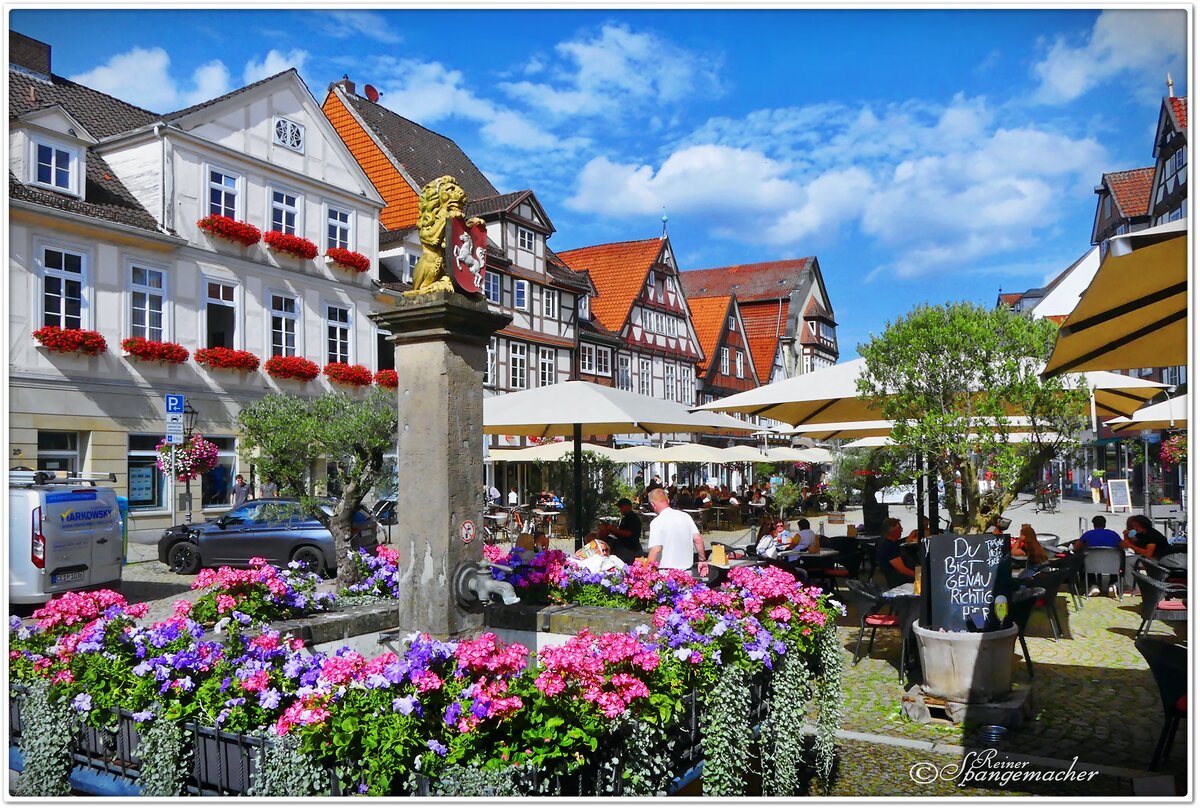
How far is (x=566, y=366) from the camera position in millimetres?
34250

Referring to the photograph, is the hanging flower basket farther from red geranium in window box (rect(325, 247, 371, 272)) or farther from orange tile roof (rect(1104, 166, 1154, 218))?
orange tile roof (rect(1104, 166, 1154, 218))

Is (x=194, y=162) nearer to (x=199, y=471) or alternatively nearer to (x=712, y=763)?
(x=199, y=471)

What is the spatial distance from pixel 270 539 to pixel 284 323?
357 inches

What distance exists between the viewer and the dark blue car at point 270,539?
14.8 m

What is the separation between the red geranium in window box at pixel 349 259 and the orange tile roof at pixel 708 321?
2418 centimetres

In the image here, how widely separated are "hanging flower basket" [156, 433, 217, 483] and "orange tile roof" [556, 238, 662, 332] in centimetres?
2191

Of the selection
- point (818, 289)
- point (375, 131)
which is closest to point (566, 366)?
point (375, 131)

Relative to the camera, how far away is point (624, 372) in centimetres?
3884

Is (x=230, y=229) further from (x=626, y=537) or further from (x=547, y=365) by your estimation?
(x=547, y=365)

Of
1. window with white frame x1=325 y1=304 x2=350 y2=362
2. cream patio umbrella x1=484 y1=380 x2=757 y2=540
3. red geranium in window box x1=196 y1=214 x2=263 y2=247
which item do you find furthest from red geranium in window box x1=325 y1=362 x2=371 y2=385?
cream patio umbrella x1=484 y1=380 x2=757 y2=540

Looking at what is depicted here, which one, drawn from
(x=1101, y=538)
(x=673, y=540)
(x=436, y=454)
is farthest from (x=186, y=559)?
(x=1101, y=538)

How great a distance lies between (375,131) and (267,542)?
63.3 ft

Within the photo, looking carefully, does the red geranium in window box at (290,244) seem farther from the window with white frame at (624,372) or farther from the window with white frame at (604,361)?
the window with white frame at (624,372)

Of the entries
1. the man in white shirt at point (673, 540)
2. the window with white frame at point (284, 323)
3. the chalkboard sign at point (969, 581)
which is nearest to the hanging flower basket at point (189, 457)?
the window with white frame at point (284, 323)
